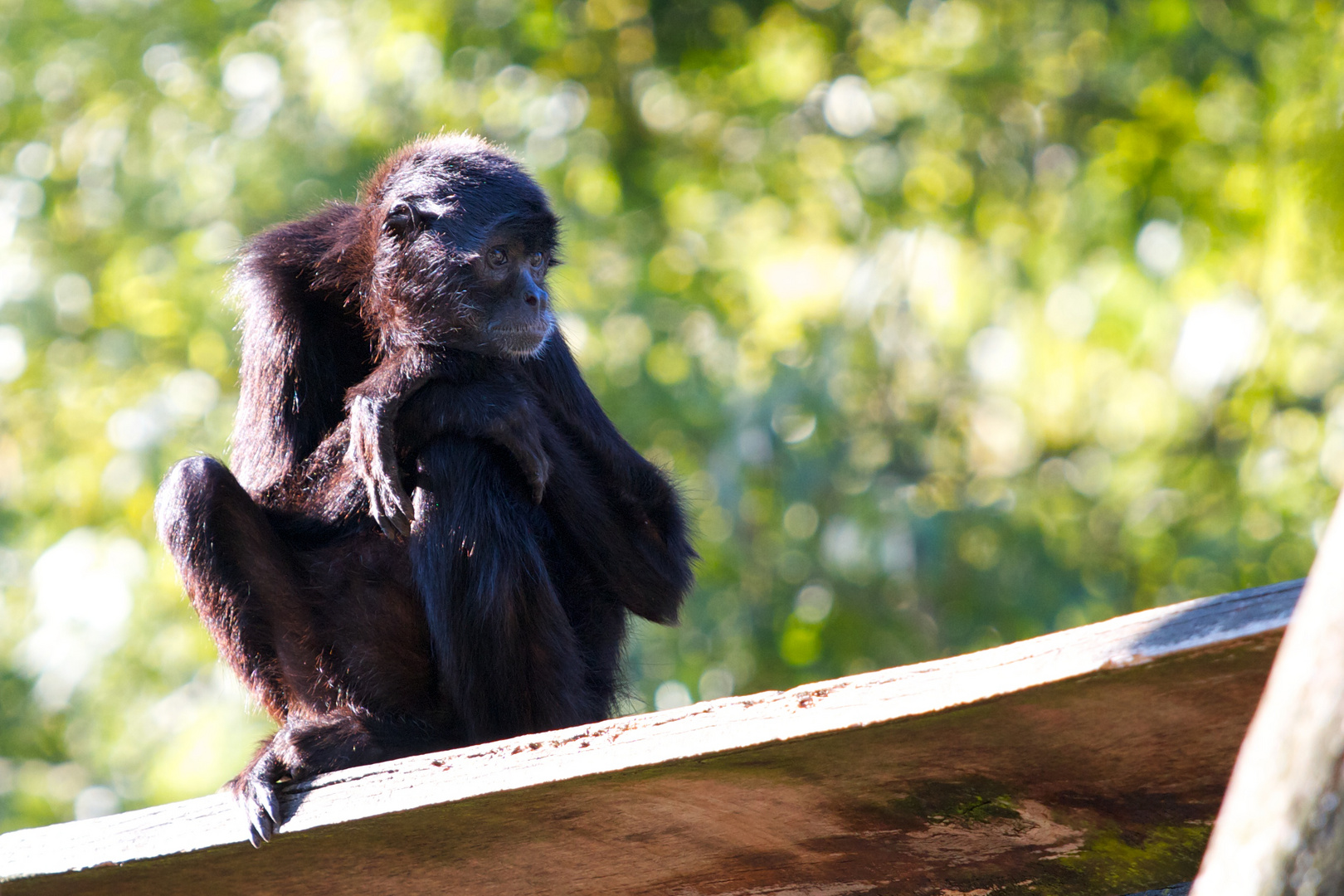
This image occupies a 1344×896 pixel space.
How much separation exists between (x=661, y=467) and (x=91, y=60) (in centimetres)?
889

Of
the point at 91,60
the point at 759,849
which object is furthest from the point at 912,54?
the point at 759,849

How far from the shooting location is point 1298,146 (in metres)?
8.54

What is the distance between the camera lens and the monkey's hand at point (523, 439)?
12.4 ft

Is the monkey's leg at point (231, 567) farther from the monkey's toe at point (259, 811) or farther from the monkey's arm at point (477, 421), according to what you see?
the monkey's toe at point (259, 811)

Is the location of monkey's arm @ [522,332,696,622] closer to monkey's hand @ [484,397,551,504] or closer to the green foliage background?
monkey's hand @ [484,397,551,504]

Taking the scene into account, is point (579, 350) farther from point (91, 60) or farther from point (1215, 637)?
point (1215, 637)

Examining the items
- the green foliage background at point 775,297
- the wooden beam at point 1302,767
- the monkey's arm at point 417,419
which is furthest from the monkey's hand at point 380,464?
the green foliage background at point 775,297

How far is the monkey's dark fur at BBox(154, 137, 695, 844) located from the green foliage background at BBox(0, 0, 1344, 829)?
15.7ft

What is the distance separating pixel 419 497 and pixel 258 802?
1.02 m

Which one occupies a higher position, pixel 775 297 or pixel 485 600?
pixel 485 600

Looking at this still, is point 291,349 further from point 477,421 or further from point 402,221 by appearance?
point 477,421

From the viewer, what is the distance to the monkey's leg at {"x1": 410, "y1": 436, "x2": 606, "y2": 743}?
3625 millimetres

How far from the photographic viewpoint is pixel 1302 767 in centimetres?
153

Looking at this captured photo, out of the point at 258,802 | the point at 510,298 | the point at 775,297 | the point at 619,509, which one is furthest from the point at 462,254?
the point at 775,297
